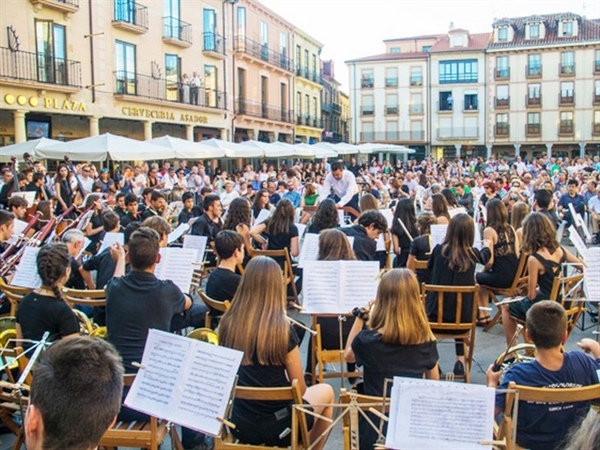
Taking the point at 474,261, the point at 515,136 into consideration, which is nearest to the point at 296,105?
the point at 515,136

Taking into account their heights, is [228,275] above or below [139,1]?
below

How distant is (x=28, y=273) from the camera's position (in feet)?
19.0

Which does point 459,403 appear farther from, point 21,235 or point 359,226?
point 21,235

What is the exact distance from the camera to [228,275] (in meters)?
5.64

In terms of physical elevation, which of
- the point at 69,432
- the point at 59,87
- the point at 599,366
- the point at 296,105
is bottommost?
the point at 599,366

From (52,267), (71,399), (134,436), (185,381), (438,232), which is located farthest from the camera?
(438,232)

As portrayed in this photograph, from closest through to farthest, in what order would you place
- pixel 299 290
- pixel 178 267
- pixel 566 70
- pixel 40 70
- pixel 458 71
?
pixel 178 267
pixel 299 290
pixel 40 70
pixel 566 70
pixel 458 71

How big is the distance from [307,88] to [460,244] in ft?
142

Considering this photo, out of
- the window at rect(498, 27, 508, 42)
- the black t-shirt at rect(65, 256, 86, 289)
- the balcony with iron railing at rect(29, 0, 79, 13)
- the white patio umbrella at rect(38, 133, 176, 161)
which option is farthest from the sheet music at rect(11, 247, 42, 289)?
the window at rect(498, 27, 508, 42)

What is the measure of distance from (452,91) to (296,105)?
807 inches

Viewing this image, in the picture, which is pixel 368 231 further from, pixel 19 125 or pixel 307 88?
pixel 307 88

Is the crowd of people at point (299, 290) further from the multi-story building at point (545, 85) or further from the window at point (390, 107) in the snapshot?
the window at point (390, 107)

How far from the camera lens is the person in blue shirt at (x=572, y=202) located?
45.4 ft

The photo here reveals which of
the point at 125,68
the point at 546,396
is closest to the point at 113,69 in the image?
the point at 125,68
